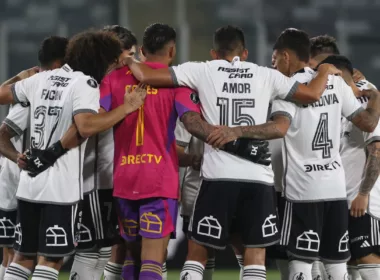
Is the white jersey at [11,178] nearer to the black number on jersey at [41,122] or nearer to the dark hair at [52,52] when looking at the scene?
the dark hair at [52,52]

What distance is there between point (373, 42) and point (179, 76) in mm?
8311

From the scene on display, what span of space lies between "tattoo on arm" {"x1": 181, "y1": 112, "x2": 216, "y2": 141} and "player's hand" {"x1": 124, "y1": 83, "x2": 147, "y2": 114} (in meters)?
0.29

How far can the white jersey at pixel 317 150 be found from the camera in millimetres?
5832

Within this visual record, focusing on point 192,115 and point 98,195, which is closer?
point 192,115

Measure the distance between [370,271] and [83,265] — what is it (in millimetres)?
2057

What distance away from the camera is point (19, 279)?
18.4ft

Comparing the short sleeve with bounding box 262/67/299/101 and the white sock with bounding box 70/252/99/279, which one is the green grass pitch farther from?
the short sleeve with bounding box 262/67/299/101

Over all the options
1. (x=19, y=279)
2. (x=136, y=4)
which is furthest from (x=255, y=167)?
(x=136, y=4)

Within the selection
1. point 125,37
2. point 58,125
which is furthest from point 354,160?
point 58,125

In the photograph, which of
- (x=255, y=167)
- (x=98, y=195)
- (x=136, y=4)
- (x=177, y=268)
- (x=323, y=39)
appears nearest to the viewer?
(x=255, y=167)

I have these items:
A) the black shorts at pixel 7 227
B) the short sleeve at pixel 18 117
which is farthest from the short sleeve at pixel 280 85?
the black shorts at pixel 7 227

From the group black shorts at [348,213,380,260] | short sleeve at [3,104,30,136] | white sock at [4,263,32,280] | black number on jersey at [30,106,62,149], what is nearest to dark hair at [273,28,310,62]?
black shorts at [348,213,380,260]

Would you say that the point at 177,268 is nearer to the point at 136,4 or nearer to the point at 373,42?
the point at 136,4

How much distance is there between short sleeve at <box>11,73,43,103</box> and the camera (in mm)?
5660
